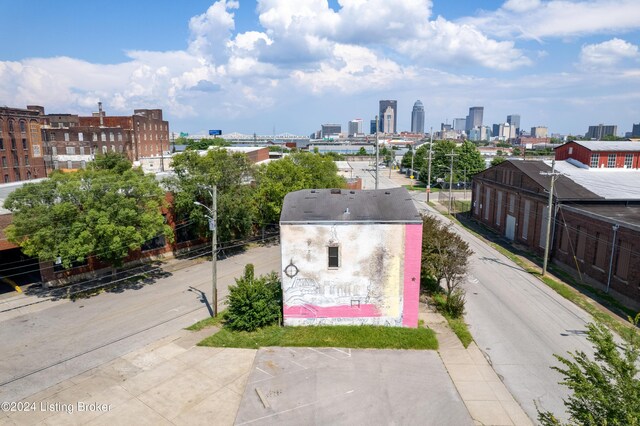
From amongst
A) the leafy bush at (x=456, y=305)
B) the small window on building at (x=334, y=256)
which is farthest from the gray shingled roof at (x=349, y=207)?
the leafy bush at (x=456, y=305)

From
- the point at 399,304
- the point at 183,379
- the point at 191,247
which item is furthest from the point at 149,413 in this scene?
the point at 191,247

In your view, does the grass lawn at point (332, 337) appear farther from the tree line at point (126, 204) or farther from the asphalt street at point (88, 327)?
the tree line at point (126, 204)

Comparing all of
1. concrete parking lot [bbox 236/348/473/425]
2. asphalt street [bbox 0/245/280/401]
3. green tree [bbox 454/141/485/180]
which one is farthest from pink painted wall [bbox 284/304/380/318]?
green tree [bbox 454/141/485/180]

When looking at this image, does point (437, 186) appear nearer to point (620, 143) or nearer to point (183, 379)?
point (620, 143)

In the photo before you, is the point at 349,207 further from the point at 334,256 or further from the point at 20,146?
the point at 20,146

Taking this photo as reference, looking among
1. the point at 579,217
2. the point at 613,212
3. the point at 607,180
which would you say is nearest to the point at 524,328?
the point at 579,217

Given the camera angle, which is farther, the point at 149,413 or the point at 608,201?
the point at 608,201
